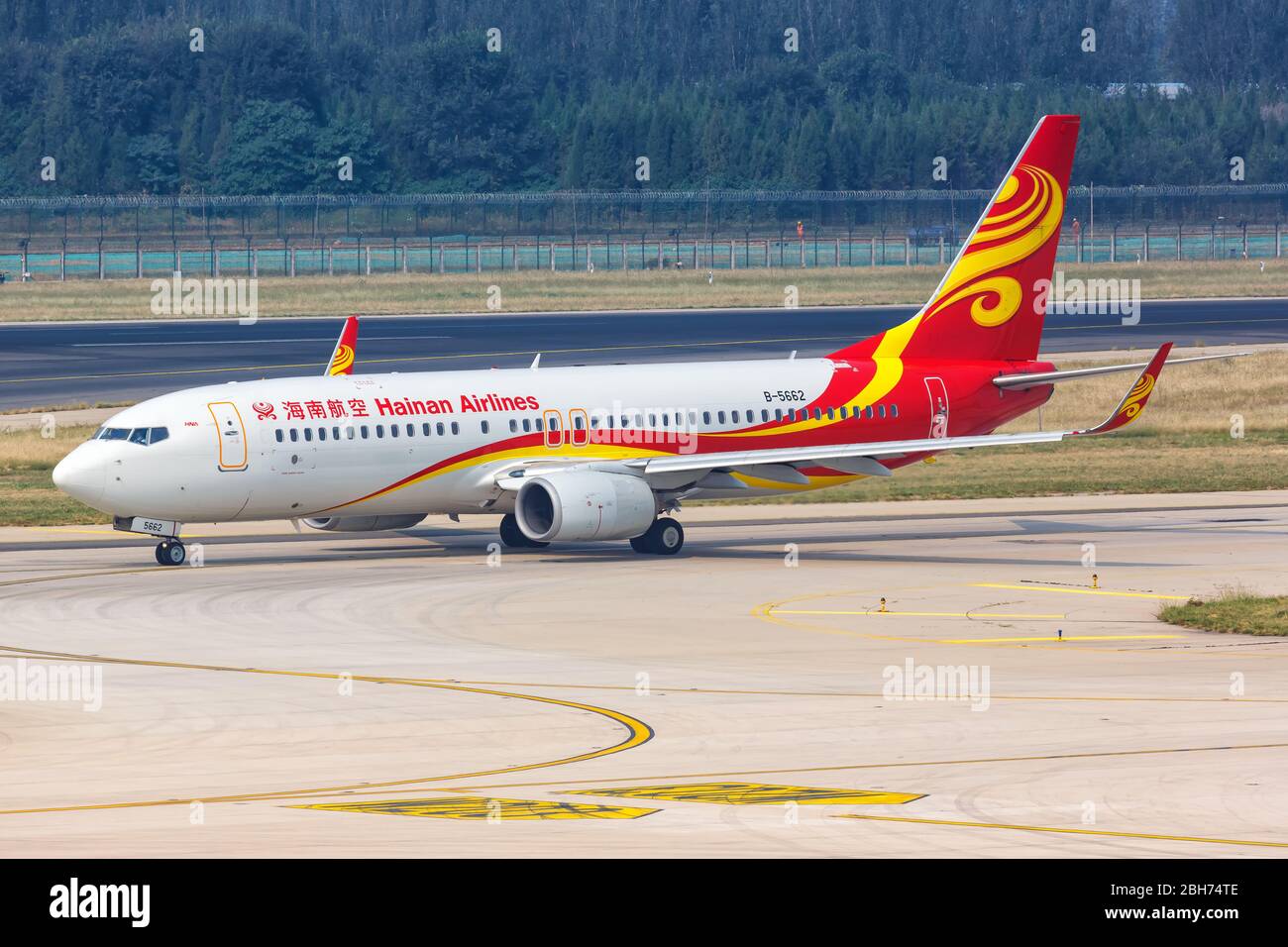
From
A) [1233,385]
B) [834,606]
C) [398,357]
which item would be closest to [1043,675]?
[834,606]

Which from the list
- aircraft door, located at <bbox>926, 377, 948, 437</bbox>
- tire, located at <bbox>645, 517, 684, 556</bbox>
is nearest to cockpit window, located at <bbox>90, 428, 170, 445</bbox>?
tire, located at <bbox>645, 517, 684, 556</bbox>

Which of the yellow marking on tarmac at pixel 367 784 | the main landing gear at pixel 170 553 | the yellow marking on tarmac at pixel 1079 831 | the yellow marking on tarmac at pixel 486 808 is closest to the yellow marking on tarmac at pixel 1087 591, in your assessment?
the yellow marking on tarmac at pixel 367 784

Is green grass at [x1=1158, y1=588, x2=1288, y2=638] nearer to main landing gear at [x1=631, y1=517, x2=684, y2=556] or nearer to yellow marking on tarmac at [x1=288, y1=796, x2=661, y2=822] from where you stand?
main landing gear at [x1=631, y1=517, x2=684, y2=556]

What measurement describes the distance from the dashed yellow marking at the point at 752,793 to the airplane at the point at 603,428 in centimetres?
2198

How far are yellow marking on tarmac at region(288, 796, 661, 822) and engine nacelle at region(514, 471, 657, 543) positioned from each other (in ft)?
75.8

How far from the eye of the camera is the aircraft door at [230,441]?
44.8 metres

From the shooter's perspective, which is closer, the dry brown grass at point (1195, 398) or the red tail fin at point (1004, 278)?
the red tail fin at point (1004, 278)

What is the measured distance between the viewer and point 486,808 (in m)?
22.0

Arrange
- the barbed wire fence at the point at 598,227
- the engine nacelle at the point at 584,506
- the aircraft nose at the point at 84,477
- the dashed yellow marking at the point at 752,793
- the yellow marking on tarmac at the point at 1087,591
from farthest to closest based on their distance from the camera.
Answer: the barbed wire fence at the point at 598,227
the engine nacelle at the point at 584,506
the aircraft nose at the point at 84,477
the yellow marking on tarmac at the point at 1087,591
the dashed yellow marking at the point at 752,793

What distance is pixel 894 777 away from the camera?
24078mm

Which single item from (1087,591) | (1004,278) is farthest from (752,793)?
(1004,278)

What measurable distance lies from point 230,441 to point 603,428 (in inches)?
339

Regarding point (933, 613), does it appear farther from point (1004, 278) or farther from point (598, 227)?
point (598, 227)

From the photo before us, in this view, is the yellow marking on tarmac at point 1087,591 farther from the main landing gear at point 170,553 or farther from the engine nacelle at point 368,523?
the main landing gear at point 170,553
